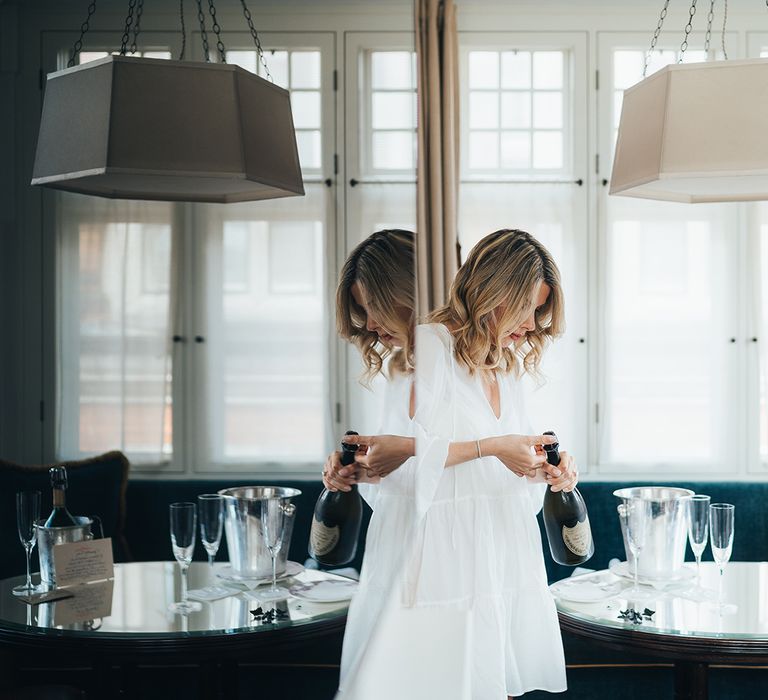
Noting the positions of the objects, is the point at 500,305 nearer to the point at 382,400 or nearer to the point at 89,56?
the point at 382,400

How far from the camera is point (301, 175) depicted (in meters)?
0.39

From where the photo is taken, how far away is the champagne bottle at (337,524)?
1.36 feet

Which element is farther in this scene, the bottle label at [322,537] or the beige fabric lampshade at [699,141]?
the beige fabric lampshade at [699,141]

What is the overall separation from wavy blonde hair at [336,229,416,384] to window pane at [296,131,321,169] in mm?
51

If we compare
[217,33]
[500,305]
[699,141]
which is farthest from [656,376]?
[699,141]

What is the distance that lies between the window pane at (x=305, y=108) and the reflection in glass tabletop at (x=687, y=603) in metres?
0.51

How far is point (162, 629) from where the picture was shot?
61cm

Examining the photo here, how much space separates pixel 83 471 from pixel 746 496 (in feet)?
1.75

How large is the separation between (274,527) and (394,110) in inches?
10.0

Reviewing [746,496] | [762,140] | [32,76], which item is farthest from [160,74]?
[762,140]

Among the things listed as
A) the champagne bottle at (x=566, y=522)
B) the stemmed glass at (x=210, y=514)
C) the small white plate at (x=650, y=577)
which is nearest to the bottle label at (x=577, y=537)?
the champagne bottle at (x=566, y=522)

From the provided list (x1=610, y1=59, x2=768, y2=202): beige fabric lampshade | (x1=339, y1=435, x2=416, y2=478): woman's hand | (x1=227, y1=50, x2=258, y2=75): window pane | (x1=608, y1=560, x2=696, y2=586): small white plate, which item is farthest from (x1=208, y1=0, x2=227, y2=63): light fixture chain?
(x1=608, y1=560, x2=696, y2=586): small white plate

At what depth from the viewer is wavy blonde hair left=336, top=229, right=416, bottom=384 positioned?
1.35 feet

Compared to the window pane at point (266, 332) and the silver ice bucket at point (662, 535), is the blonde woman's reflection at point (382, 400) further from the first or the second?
the silver ice bucket at point (662, 535)
